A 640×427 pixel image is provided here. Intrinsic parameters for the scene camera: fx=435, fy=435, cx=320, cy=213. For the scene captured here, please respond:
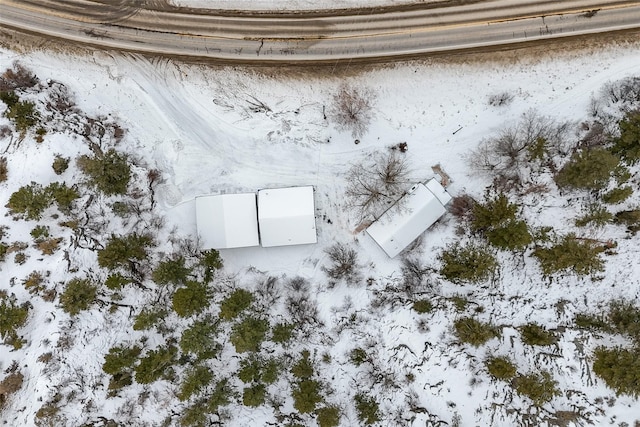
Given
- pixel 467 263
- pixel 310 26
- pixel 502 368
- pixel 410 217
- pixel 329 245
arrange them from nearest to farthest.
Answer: pixel 502 368
pixel 410 217
pixel 467 263
pixel 329 245
pixel 310 26

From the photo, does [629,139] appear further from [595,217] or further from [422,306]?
[422,306]

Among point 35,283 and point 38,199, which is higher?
point 38,199

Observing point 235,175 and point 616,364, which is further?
point 235,175

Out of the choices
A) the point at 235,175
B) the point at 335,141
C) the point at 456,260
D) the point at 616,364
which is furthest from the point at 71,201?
the point at 616,364

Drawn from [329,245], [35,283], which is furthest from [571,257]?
[35,283]

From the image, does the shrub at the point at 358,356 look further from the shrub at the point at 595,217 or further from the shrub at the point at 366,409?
the shrub at the point at 595,217

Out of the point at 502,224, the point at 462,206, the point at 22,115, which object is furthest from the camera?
the point at 22,115

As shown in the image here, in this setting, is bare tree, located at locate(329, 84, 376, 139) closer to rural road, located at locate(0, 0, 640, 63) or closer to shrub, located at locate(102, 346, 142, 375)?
rural road, located at locate(0, 0, 640, 63)

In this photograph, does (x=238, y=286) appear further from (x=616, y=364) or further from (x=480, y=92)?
(x=616, y=364)
